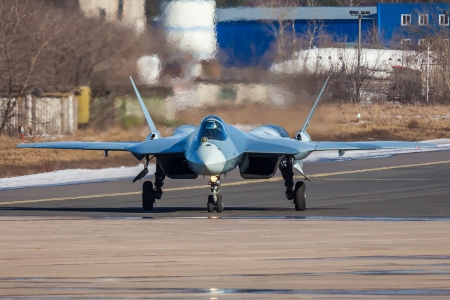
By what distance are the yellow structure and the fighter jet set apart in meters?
7.22

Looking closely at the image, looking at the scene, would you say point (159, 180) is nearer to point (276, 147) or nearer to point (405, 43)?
point (276, 147)

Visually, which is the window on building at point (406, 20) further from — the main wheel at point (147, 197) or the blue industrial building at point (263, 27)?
the main wheel at point (147, 197)

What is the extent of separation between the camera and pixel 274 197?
23.5 meters

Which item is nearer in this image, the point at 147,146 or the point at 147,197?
the point at 147,146

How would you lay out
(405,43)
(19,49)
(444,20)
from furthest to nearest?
(444,20) < (405,43) < (19,49)

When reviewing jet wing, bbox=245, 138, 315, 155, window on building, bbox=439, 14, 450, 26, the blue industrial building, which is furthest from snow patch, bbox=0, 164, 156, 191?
window on building, bbox=439, 14, 450, 26

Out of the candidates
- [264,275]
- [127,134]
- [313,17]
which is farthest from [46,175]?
[264,275]

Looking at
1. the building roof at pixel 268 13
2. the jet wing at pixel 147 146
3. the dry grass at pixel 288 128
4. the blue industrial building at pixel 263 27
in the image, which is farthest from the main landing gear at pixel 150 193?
the building roof at pixel 268 13

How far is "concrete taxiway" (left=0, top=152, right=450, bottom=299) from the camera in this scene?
31.8ft

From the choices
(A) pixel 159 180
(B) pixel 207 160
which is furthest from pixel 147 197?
(B) pixel 207 160

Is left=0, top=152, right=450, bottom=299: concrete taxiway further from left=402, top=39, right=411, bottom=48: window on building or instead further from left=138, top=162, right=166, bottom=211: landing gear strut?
left=402, top=39, right=411, bottom=48: window on building

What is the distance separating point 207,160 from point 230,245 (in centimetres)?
512

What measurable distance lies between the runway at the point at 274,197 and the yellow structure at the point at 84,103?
2472 mm

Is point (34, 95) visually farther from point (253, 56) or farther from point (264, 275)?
point (264, 275)
